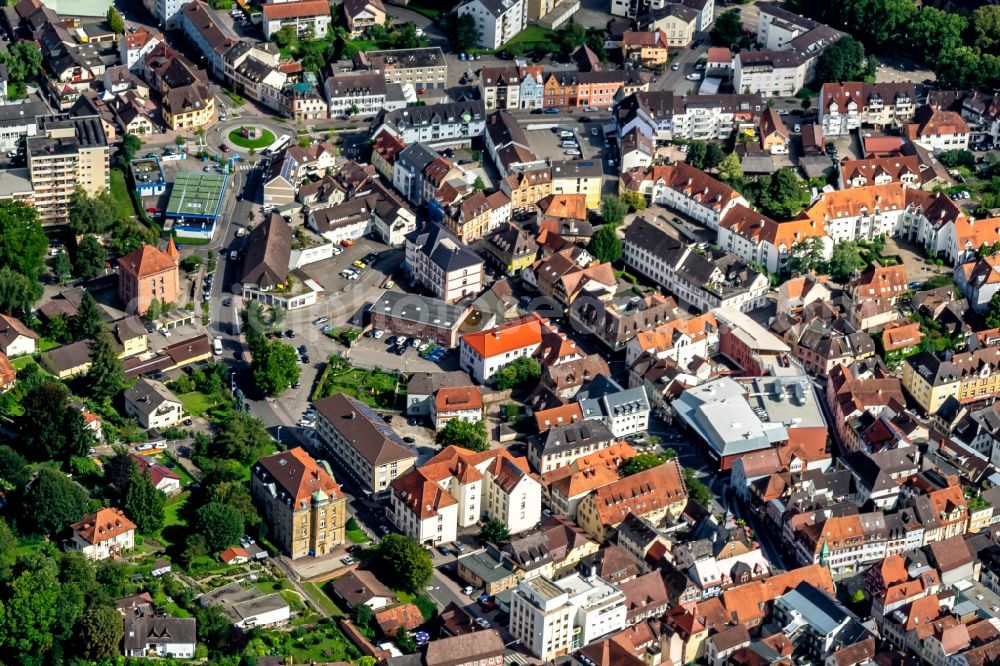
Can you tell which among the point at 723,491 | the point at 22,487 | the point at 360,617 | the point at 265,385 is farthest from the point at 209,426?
the point at 723,491

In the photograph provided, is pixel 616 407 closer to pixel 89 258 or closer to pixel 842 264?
pixel 842 264

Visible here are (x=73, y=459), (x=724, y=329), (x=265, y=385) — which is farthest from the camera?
(x=724, y=329)

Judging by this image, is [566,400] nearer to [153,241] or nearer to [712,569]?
[712,569]

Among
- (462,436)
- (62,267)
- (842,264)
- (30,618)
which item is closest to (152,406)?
(62,267)

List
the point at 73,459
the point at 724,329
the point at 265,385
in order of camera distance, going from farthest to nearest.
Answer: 1. the point at 724,329
2. the point at 265,385
3. the point at 73,459

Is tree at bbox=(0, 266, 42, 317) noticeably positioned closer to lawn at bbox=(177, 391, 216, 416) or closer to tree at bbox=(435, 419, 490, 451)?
lawn at bbox=(177, 391, 216, 416)

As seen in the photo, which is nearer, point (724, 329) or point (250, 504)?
point (250, 504)

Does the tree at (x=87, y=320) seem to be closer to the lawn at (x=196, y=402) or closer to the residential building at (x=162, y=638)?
the lawn at (x=196, y=402)
